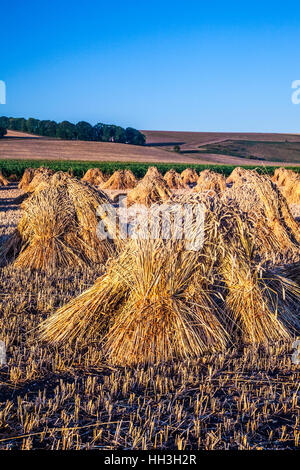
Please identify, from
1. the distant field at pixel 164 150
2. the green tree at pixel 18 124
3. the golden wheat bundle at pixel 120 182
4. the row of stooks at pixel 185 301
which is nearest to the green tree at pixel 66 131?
the distant field at pixel 164 150

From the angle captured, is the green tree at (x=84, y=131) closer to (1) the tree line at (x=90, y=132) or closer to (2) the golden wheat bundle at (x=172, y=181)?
(1) the tree line at (x=90, y=132)

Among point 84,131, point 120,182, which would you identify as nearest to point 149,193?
point 120,182

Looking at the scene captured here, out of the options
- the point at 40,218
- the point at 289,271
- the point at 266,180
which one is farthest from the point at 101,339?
the point at 266,180

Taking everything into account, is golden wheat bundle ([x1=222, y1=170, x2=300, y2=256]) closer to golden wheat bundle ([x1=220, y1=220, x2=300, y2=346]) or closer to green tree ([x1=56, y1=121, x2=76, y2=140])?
Result: golden wheat bundle ([x1=220, y1=220, x2=300, y2=346])

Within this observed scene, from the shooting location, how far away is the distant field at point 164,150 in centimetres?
5522

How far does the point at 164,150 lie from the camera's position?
76.5 meters

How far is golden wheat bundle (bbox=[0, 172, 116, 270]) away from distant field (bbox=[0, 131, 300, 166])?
38.9 m

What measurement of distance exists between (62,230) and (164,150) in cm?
7060

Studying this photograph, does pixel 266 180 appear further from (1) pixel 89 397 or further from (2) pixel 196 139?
(2) pixel 196 139

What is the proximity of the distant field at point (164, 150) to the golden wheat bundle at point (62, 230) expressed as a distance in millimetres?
38933

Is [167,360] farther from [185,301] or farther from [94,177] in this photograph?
[94,177]

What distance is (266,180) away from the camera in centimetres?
938

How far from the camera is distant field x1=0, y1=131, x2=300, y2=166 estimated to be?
181 feet
